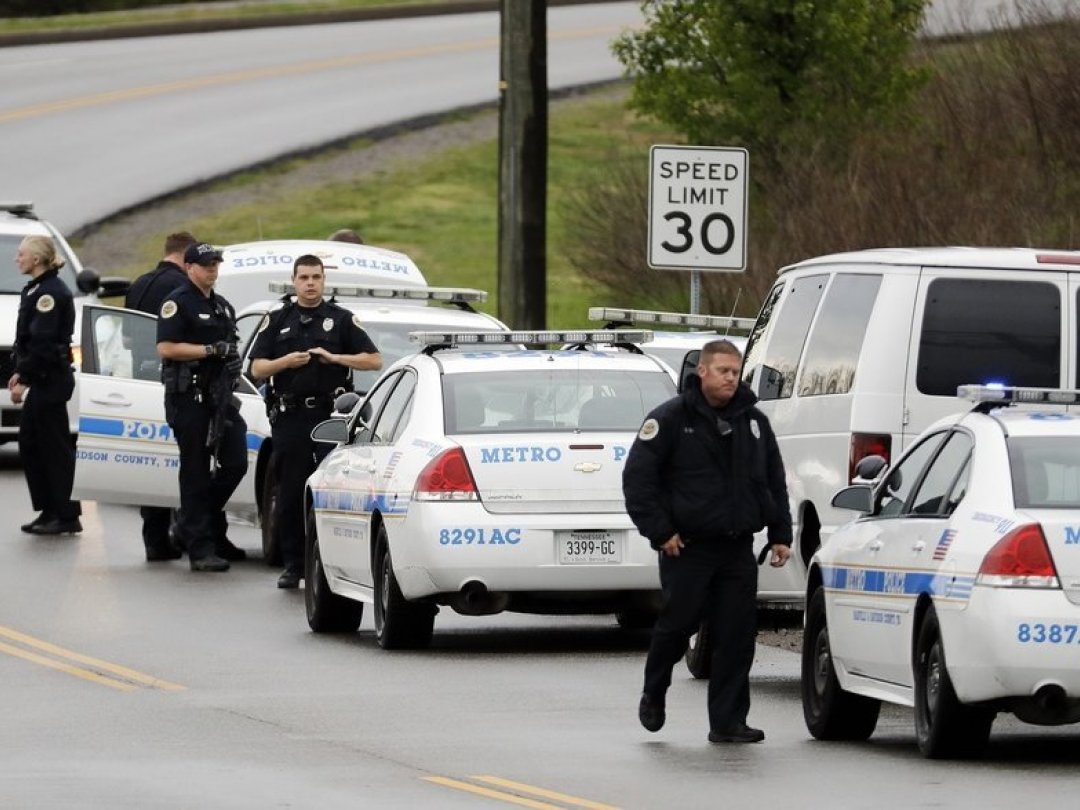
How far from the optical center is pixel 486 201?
42219 millimetres

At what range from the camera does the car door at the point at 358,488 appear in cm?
1619

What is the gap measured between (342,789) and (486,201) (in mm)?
31429

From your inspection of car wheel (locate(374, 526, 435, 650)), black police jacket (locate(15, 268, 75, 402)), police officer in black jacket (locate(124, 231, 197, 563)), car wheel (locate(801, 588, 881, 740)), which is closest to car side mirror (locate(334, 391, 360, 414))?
car wheel (locate(374, 526, 435, 650))

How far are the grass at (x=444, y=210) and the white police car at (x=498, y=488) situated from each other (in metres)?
17.9

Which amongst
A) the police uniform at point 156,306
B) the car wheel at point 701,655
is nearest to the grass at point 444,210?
the police uniform at point 156,306

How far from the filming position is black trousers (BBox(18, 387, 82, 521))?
2202 cm

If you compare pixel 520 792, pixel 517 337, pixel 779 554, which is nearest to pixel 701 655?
pixel 517 337

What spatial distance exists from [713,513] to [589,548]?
319cm

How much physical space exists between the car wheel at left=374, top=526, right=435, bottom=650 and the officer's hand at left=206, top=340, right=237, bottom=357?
396 centimetres

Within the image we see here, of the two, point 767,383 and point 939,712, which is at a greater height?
point 767,383

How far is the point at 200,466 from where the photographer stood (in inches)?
785

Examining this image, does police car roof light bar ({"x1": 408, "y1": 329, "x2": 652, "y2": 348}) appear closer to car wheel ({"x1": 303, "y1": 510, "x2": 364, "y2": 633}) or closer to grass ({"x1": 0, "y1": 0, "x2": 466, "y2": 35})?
car wheel ({"x1": 303, "y1": 510, "x2": 364, "y2": 633})

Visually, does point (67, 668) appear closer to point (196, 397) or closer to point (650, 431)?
point (650, 431)

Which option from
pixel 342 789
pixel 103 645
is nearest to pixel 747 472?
pixel 342 789
